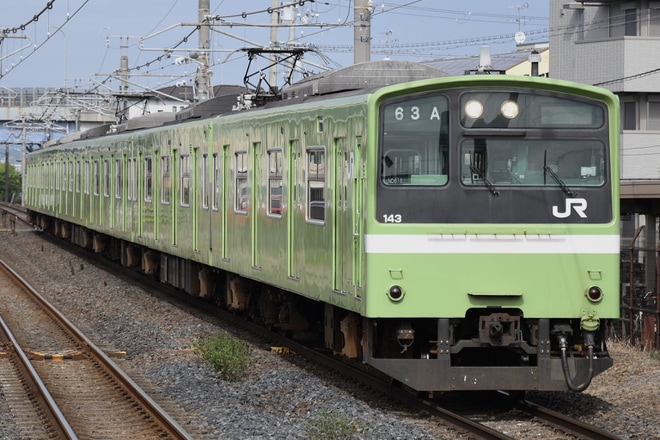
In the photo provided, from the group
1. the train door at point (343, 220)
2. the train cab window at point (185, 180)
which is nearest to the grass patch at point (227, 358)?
the train door at point (343, 220)

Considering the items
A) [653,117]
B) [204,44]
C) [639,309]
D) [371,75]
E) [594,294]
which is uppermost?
[204,44]

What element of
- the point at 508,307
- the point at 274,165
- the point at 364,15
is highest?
the point at 364,15

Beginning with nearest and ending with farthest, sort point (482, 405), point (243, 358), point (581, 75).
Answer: point (482, 405)
point (243, 358)
point (581, 75)

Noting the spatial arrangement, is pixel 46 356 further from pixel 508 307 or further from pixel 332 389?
pixel 508 307

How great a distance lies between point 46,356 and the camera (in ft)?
42.2

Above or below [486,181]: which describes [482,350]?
below

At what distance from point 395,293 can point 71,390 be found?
344 centimetres

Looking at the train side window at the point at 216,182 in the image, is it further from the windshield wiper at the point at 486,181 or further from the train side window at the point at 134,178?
the windshield wiper at the point at 486,181

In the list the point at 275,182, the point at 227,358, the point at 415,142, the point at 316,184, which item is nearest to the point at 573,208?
the point at 415,142

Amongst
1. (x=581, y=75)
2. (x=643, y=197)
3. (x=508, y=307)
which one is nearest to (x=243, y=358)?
(x=508, y=307)

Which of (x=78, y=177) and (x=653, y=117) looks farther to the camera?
(x=78, y=177)

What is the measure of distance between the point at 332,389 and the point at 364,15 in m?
7.41

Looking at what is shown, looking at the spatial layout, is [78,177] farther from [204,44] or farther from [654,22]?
[654,22]

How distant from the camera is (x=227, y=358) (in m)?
11.3
